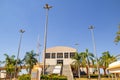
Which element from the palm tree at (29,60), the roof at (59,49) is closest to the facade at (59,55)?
the roof at (59,49)

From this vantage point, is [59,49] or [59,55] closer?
[59,55]

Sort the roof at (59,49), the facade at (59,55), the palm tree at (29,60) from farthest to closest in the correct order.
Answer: the roof at (59,49)
the facade at (59,55)
the palm tree at (29,60)

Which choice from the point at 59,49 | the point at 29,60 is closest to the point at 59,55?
the point at 59,49

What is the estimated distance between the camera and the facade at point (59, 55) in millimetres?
75250

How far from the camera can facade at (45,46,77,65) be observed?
75.2 m

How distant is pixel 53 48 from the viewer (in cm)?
7806

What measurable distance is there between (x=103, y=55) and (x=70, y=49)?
25601 mm

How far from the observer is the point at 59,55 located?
76.9 meters

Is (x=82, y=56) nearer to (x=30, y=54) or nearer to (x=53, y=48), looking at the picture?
(x=30, y=54)

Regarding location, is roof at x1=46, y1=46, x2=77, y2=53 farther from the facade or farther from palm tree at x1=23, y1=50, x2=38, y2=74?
palm tree at x1=23, y1=50, x2=38, y2=74

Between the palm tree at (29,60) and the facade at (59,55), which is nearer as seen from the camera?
the palm tree at (29,60)

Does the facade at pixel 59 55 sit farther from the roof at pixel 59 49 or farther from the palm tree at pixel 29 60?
the palm tree at pixel 29 60

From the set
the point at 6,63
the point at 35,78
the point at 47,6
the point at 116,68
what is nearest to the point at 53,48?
the point at 6,63

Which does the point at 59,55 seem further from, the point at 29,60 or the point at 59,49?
the point at 29,60
